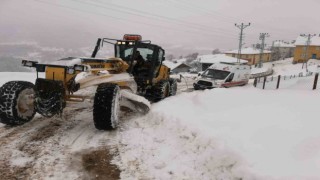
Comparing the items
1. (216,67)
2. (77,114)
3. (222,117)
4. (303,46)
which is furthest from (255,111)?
(303,46)

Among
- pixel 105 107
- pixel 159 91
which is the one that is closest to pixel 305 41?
pixel 159 91

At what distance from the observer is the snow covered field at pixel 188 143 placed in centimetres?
528

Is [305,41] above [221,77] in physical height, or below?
above

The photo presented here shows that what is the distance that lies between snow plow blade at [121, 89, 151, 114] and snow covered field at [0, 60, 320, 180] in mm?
388

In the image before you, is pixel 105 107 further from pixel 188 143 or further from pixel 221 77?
pixel 221 77

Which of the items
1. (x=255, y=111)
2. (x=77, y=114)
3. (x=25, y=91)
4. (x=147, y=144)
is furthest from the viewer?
(x=77, y=114)

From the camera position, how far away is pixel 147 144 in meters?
6.95

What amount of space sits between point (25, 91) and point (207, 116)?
14.1 feet

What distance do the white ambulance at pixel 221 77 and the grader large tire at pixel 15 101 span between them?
38.2 ft

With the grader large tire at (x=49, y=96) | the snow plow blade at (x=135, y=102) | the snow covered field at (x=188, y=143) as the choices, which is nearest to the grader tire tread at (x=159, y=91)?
the snow plow blade at (x=135, y=102)

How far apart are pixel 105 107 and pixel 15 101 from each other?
2.00 m

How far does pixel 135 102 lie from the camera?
9453 mm

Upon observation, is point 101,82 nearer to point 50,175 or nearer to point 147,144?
point 147,144

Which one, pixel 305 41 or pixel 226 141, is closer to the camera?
pixel 226 141
